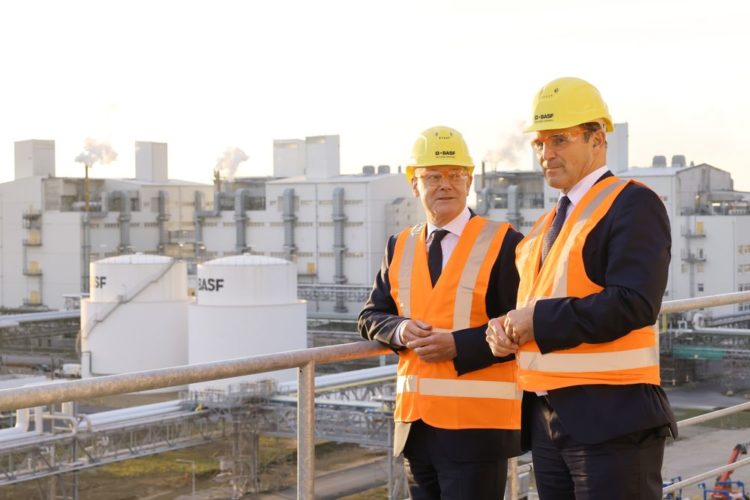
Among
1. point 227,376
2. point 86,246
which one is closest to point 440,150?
point 227,376

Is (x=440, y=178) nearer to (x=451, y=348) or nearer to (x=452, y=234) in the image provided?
(x=452, y=234)

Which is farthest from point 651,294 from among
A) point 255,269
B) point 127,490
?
point 255,269

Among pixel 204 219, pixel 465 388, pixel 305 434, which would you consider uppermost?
pixel 204 219

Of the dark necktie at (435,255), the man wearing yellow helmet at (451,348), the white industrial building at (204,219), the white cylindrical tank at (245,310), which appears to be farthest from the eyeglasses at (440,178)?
the white industrial building at (204,219)

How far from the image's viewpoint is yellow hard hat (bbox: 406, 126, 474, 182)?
3520 mm

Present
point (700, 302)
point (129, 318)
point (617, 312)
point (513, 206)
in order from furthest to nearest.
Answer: point (513, 206), point (129, 318), point (700, 302), point (617, 312)

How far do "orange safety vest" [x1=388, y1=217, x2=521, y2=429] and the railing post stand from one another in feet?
0.95

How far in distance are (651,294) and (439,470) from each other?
0.95 metres

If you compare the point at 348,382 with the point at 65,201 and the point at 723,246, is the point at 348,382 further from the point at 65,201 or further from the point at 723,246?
the point at 65,201

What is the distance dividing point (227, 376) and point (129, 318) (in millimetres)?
35492

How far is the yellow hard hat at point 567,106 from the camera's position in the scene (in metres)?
2.86

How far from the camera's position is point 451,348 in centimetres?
325

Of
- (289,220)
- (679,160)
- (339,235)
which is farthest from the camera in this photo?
(289,220)

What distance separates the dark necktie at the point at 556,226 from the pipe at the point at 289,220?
43.6 meters
